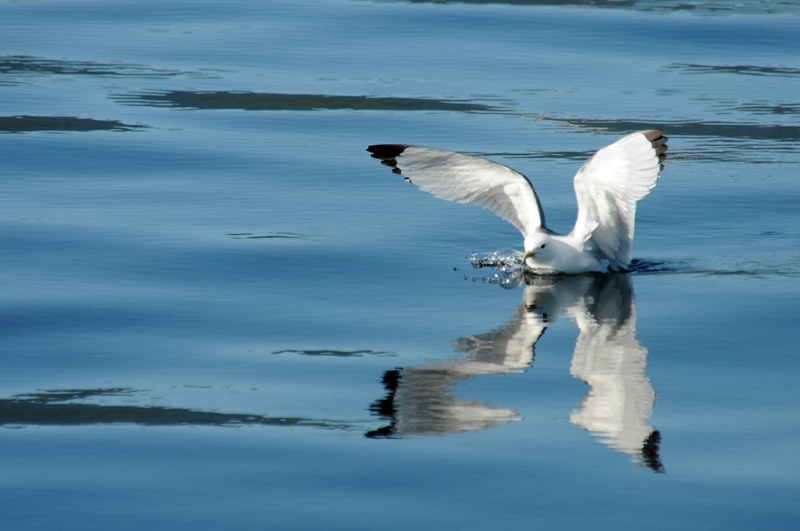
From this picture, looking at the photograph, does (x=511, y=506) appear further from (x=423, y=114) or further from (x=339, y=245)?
(x=423, y=114)

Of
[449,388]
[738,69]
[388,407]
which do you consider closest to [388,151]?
[449,388]

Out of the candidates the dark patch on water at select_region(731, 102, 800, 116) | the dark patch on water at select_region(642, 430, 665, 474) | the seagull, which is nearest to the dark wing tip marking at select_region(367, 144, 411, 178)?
the seagull

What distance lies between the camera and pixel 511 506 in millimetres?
4059

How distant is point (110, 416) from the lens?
15.7 feet

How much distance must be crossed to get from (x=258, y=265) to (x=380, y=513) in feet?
11.1

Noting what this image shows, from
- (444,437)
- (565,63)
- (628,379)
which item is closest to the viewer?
(444,437)

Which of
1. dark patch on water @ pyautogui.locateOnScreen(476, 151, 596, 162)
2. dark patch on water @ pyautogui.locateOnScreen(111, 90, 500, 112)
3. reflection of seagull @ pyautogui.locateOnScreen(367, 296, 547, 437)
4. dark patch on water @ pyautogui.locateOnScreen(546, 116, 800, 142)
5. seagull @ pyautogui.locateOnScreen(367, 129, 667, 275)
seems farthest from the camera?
dark patch on water @ pyautogui.locateOnScreen(111, 90, 500, 112)

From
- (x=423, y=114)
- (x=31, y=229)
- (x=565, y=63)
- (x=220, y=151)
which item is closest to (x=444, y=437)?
(x=31, y=229)

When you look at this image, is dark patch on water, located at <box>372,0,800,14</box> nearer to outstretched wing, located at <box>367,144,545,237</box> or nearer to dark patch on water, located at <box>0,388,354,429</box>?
outstretched wing, located at <box>367,144,545,237</box>

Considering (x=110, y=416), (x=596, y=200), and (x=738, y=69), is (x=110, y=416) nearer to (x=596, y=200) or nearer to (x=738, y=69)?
(x=596, y=200)

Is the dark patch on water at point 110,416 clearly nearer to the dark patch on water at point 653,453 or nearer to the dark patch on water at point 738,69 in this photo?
the dark patch on water at point 653,453

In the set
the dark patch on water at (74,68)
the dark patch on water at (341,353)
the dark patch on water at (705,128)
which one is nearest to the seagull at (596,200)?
the dark patch on water at (341,353)

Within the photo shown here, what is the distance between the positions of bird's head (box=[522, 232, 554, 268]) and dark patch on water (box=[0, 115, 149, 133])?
5.33 meters

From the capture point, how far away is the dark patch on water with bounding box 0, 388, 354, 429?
4.73 m
